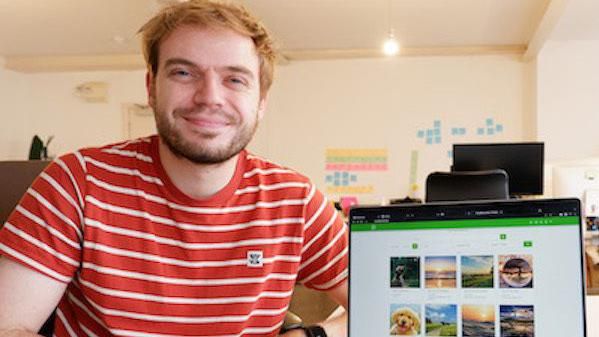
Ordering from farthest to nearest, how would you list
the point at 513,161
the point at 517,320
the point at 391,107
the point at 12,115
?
the point at 12,115 < the point at 391,107 < the point at 513,161 < the point at 517,320

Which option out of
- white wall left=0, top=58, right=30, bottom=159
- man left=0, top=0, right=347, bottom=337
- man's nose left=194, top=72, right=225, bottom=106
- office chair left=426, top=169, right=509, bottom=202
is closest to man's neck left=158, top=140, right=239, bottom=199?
man left=0, top=0, right=347, bottom=337

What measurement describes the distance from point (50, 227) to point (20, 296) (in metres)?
0.13

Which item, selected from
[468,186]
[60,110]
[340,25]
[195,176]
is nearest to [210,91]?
[195,176]

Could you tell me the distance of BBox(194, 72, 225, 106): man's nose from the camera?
40.6 inches

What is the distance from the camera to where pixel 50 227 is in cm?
97

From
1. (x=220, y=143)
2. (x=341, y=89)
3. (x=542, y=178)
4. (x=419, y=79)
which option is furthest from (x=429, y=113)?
(x=220, y=143)

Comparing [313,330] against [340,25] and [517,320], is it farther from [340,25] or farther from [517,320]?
[340,25]

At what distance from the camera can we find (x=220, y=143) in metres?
1.05

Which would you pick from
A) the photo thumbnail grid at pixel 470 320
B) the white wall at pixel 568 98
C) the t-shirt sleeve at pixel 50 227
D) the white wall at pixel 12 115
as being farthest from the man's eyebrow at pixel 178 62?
the white wall at pixel 12 115

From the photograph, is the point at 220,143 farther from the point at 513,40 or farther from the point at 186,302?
the point at 513,40

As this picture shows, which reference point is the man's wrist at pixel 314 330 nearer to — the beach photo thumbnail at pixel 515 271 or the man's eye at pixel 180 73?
the beach photo thumbnail at pixel 515 271

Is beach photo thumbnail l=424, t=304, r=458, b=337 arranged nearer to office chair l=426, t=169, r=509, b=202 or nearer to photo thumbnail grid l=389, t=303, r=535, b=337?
photo thumbnail grid l=389, t=303, r=535, b=337

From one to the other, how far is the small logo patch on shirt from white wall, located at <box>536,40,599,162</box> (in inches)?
209

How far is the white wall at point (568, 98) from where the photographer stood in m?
5.61
